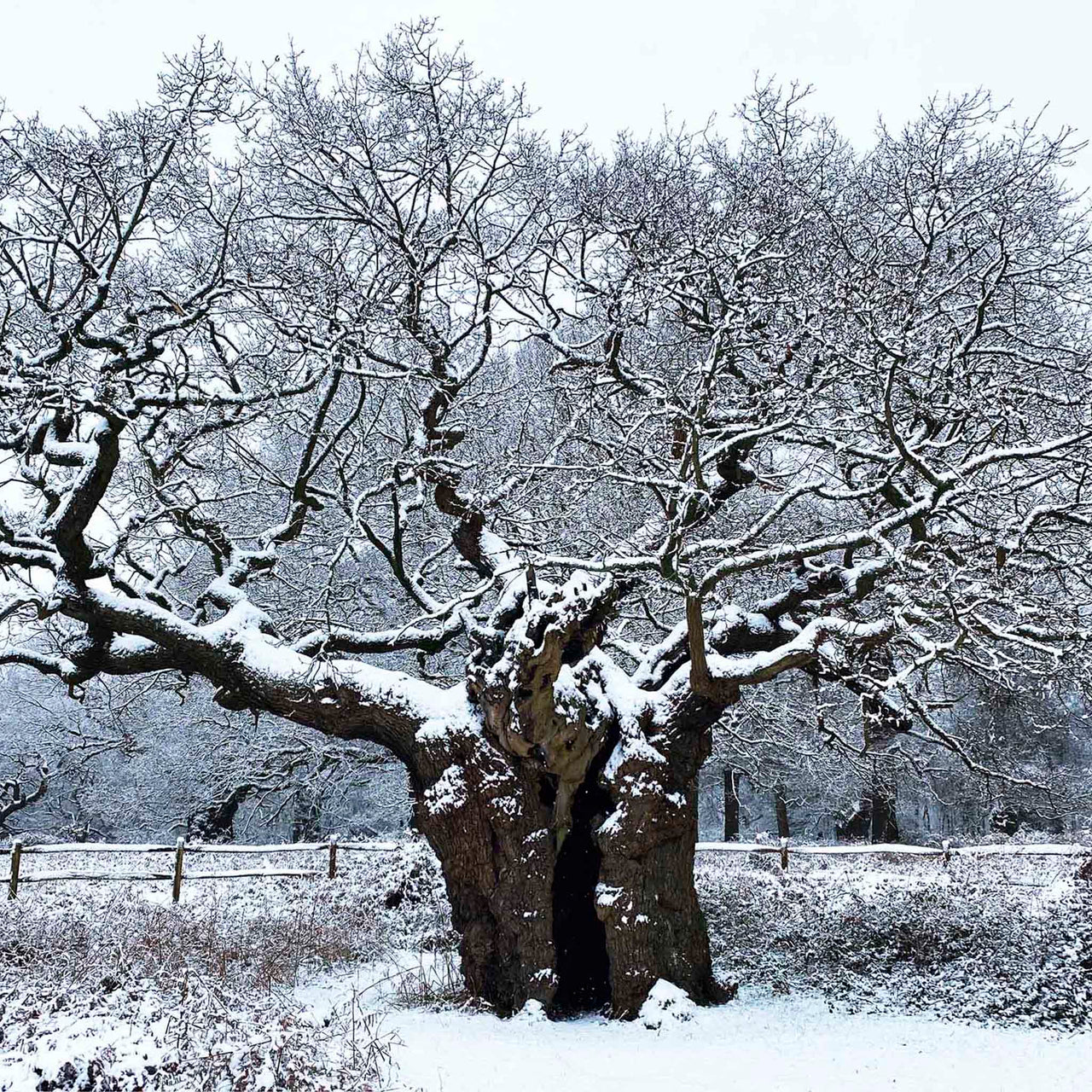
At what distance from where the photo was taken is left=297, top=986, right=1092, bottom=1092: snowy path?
6793 millimetres

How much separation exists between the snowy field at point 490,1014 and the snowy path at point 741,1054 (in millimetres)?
26

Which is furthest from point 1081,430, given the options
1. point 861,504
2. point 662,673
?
point 662,673

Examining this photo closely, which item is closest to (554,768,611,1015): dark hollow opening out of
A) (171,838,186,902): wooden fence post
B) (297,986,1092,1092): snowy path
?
(297,986,1092,1092): snowy path

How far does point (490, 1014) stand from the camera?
868 centimetres

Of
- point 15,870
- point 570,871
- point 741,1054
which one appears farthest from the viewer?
point 15,870

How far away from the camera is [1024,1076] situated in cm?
699

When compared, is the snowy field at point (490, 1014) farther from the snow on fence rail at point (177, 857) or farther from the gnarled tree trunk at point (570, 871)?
the snow on fence rail at point (177, 857)

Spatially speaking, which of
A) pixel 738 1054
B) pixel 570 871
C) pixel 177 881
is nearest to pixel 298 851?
pixel 177 881

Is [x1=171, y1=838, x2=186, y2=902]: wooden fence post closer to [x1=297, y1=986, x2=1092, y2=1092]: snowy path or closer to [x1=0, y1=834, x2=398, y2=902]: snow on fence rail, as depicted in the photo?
[x1=0, y1=834, x2=398, y2=902]: snow on fence rail

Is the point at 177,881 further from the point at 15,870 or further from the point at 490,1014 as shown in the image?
the point at 490,1014

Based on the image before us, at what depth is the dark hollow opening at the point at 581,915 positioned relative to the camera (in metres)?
9.12

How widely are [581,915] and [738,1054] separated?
7.32 ft

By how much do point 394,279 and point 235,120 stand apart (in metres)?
2.25

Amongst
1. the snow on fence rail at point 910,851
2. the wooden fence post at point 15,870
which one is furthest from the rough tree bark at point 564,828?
the snow on fence rail at point 910,851
